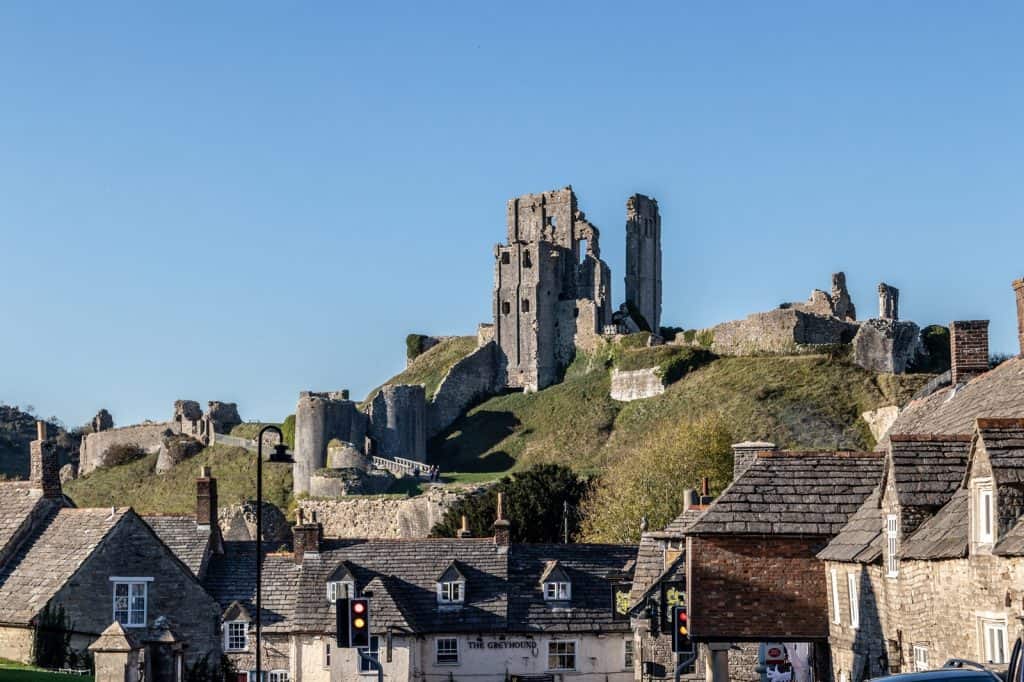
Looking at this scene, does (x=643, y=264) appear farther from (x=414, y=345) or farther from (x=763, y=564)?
(x=763, y=564)

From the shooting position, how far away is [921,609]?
25531 mm

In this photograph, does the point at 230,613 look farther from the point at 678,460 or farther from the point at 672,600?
the point at 678,460

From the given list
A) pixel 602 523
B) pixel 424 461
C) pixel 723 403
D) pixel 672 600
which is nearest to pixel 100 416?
pixel 424 461

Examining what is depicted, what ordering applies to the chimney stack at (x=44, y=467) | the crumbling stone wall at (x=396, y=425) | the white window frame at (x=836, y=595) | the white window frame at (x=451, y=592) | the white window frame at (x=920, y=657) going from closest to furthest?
the white window frame at (x=920, y=657), the white window frame at (x=836, y=595), the chimney stack at (x=44, y=467), the white window frame at (x=451, y=592), the crumbling stone wall at (x=396, y=425)

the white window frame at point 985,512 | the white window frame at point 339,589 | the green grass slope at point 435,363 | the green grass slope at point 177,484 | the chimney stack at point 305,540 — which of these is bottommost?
the white window frame at point 339,589

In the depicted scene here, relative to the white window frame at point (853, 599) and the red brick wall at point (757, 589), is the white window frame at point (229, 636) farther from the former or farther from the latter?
the white window frame at point (853, 599)

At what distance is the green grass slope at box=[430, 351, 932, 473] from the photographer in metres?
87.9

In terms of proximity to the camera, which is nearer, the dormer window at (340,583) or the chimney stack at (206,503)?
the dormer window at (340,583)

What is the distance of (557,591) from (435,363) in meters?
80.1

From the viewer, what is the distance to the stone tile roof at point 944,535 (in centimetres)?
2383

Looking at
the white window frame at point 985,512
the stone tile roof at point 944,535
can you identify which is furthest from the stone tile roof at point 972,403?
→ the white window frame at point 985,512

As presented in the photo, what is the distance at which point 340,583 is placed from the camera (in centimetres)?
4944

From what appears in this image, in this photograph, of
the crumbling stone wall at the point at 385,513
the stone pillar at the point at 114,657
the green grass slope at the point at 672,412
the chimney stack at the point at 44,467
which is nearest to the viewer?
the stone pillar at the point at 114,657

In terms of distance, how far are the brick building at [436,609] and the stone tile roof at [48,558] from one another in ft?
18.5
